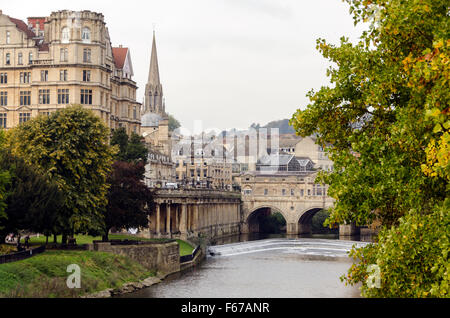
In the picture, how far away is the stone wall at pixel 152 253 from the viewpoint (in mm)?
68562

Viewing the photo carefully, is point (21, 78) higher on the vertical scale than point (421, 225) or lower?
higher

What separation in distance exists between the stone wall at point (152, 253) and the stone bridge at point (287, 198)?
228ft

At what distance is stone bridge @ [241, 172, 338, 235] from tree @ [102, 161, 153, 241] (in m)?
68.1

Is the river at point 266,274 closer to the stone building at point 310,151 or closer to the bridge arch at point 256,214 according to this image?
the bridge arch at point 256,214

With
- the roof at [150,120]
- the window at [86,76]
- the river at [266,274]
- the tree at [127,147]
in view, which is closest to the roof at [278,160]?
the roof at [150,120]

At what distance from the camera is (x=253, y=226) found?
154 m

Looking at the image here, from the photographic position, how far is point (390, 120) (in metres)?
26.2

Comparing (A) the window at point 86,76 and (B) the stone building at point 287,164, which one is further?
(B) the stone building at point 287,164

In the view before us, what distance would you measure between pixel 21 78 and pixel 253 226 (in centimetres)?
7003

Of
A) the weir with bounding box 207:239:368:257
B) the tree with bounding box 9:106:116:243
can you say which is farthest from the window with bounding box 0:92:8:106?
the weir with bounding box 207:239:368:257

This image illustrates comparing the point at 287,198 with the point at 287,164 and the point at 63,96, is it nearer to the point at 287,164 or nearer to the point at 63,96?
the point at 287,164

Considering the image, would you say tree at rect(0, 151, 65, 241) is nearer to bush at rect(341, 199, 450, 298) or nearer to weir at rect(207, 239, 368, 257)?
bush at rect(341, 199, 450, 298)

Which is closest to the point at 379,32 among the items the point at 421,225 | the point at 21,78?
→ the point at 421,225
